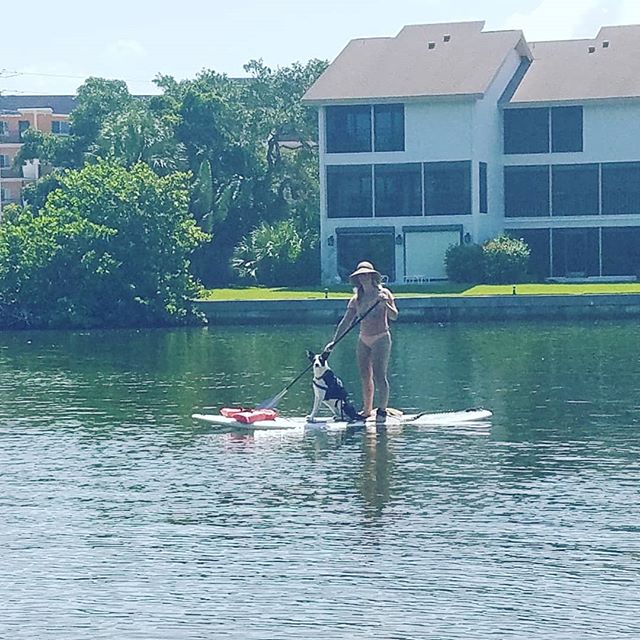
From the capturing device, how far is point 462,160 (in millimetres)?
70750

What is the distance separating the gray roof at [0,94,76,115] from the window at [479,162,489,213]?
8474cm

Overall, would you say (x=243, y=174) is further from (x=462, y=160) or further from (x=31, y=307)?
(x=31, y=307)

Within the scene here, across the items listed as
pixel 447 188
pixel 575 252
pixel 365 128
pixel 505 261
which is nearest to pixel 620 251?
pixel 575 252

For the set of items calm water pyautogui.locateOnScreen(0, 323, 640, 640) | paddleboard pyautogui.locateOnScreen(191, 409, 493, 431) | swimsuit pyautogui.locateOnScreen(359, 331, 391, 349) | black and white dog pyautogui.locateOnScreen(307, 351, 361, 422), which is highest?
swimsuit pyautogui.locateOnScreen(359, 331, 391, 349)

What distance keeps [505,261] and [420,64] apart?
1058 cm

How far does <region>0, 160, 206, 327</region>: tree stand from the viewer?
59.1 m

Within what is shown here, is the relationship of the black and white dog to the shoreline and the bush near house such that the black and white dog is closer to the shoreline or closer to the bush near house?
the shoreline

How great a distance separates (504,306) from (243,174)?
22131 millimetres

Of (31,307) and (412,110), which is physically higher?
(412,110)

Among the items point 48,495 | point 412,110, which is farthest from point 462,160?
point 48,495

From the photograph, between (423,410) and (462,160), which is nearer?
(423,410)

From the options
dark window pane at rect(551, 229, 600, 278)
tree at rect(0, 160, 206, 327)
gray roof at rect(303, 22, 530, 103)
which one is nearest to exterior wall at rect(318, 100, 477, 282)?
gray roof at rect(303, 22, 530, 103)

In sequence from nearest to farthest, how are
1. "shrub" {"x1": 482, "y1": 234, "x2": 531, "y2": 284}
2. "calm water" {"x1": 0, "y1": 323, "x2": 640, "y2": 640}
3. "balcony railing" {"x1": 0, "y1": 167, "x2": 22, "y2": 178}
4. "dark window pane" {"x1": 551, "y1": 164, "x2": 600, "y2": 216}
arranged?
"calm water" {"x1": 0, "y1": 323, "x2": 640, "y2": 640}, "shrub" {"x1": 482, "y1": 234, "x2": 531, "y2": 284}, "dark window pane" {"x1": 551, "y1": 164, "x2": 600, "y2": 216}, "balcony railing" {"x1": 0, "y1": 167, "x2": 22, "y2": 178}

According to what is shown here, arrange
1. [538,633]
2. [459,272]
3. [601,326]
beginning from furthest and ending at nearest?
[459,272], [601,326], [538,633]
